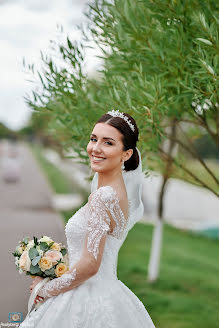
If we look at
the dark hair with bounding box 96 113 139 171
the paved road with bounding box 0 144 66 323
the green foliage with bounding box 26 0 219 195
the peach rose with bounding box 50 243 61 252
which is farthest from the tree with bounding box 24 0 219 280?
the paved road with bounding box 0 144 66 323

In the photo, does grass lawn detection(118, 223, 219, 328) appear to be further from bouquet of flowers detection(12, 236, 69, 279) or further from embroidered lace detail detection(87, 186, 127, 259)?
embroidered lace detail detection(87, 186, 127, 259)

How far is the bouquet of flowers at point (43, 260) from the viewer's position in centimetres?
320

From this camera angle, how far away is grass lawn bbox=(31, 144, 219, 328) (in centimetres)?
730

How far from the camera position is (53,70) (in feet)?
16.7

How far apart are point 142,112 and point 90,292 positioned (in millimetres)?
1773

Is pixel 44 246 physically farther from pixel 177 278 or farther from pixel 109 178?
pixel 177 278

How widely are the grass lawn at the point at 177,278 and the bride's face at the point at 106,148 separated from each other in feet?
14.1

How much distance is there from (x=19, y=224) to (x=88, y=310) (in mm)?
10408

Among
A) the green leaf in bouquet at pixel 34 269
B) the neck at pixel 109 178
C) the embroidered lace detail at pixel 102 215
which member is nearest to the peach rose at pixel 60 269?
the green leaf in bouquet at pixel 34 269

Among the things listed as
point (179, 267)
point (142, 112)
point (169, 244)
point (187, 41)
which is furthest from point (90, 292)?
point (169, 244)

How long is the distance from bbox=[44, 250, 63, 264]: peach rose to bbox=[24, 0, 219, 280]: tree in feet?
4.82

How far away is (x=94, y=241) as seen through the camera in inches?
119

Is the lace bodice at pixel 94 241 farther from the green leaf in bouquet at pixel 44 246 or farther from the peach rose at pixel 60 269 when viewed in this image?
the green leaf in bouquet at pixel 44 246


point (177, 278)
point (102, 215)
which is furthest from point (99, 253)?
point (177, 278)
